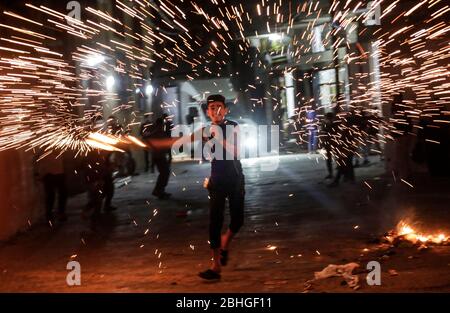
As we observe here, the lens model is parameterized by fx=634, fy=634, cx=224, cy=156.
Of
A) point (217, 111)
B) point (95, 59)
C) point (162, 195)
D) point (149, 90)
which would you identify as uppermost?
point (95, 59)

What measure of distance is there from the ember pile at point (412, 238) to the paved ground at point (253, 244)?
0.81 feet

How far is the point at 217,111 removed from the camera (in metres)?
6.48

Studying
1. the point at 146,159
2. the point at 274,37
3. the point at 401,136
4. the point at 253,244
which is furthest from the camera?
the point at 274,37

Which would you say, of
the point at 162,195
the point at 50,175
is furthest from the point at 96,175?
the point at 162,195

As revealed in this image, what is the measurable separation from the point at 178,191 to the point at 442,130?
5722 millimetres

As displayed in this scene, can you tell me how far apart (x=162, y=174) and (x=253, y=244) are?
5.61 meters

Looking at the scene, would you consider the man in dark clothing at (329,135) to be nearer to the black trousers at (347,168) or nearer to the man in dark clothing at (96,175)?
the black trousers at (347,168)

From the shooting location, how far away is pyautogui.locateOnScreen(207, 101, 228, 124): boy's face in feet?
21.2

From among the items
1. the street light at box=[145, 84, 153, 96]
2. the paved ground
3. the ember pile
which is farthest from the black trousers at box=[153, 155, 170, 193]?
the street light at box=[145, 84, 153, 96]

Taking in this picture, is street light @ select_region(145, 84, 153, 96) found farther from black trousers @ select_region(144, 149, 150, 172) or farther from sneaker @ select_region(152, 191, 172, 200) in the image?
sneaker @ select_region(152, 191, 172, 200)

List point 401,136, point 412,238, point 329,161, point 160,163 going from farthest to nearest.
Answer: point 329,161
point 160,163
point 401,136
point 412,238

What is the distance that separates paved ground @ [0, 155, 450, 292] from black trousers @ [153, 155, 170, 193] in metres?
0.30

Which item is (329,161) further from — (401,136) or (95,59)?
(95,59)
